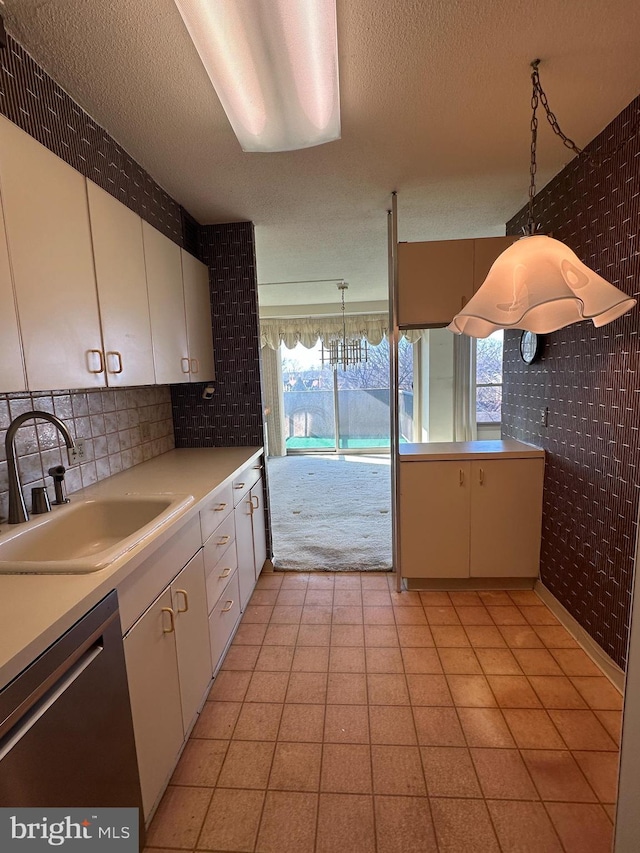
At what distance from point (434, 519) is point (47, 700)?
2.09 m

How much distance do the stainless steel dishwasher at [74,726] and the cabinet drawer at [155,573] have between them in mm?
55

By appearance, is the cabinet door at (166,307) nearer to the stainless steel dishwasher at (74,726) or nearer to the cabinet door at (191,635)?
the cabinet door at (191,635)

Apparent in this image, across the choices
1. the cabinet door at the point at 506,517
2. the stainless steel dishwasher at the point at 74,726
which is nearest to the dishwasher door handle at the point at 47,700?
the stainless steel dishwasher at the point at 74,726

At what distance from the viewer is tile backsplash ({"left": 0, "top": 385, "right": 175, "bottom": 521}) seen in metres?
1.43

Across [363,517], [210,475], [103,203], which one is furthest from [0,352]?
[363,517]

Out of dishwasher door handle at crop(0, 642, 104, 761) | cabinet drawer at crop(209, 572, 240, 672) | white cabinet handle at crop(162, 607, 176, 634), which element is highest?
dishwasher door handle at crop(0, 642, 104, 761)

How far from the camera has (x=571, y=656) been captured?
1.90 metres

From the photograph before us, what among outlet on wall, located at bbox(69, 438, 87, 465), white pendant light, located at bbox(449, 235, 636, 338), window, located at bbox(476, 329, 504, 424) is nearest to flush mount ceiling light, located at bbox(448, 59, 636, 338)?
white pendant light, located at bbox(449, 235, 636, 338)

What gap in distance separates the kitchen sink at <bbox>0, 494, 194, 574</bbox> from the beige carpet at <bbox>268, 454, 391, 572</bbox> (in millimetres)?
1507

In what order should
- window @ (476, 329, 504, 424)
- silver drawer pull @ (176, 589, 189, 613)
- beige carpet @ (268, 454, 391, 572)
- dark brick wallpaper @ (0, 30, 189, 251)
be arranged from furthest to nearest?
1. window @ (476, 329, 504, 424)
2. beige carpet @ (268, 454, 391, 572)
3. silver drawer pull @ (176, 589, 189, 613)
4. dark brick wallpaper @ (0, 30, 189, 251)

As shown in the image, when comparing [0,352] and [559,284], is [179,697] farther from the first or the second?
[559,284]

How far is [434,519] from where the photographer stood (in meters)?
2.44

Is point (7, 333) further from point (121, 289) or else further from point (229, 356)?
point (229, 356)

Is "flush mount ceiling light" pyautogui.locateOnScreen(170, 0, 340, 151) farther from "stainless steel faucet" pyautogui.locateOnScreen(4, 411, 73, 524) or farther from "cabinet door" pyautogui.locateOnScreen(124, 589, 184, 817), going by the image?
"cabinet door" pyautogui.locateOnScreen(124, 589, 184, 817)
